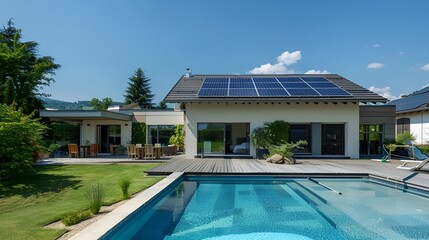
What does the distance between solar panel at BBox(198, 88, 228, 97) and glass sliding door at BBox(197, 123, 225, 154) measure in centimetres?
197

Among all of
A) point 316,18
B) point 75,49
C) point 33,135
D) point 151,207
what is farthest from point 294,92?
point 75,49

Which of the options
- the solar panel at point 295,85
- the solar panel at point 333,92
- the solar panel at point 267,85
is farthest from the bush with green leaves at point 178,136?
the solar panel at point 333,92

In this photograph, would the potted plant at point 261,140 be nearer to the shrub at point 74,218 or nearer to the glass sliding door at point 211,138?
the glass sliding door at point 211,138

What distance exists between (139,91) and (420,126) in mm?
55683

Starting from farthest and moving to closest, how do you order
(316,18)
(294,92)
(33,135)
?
(316,18) < (294,92) < (33,135)

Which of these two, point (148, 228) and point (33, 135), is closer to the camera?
point (148, 228)

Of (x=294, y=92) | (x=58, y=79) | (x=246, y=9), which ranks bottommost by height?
(x=294, y=92)

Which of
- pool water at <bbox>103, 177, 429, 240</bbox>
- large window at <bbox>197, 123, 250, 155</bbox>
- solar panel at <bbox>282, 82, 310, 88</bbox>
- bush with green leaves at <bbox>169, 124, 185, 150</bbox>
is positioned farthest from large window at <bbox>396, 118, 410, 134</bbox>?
bush with green leaves at <bbox>169, 124, 185, 150</bbox>

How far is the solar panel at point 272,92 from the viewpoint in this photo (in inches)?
638

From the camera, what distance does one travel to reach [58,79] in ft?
102

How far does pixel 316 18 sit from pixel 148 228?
17093 mm

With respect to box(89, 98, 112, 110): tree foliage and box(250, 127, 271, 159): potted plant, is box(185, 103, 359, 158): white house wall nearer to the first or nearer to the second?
box(250, 127, 271, 159): potted plant

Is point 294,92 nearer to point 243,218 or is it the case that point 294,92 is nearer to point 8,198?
point 243,218

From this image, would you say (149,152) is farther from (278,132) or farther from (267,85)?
(267,85)
